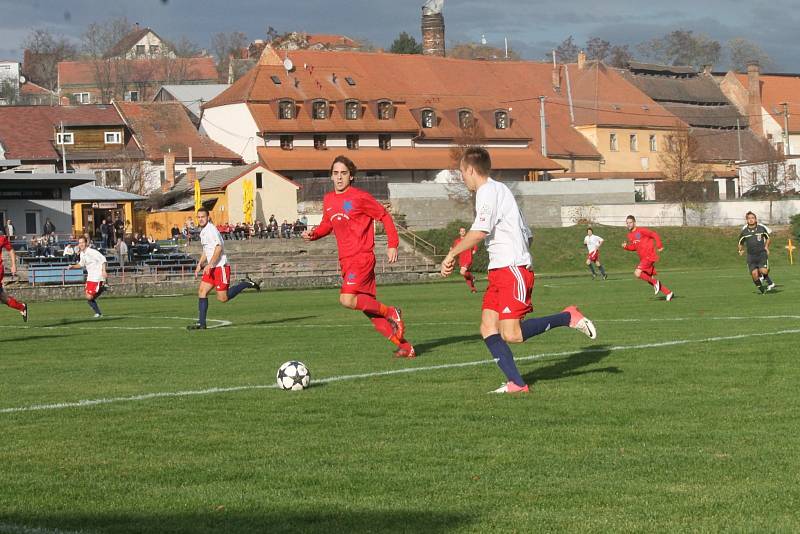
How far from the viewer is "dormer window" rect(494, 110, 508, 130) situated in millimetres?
92062

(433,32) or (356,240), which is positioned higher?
(433,32)

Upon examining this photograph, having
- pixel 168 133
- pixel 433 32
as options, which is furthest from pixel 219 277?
pixel 433 32

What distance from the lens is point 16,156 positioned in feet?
269

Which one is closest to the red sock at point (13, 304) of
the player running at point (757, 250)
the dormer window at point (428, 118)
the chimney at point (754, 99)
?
the player running at point (757, 250)

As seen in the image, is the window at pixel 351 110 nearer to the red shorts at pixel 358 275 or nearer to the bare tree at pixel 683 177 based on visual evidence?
the bare tree at pixel 683 177

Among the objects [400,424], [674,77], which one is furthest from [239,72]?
[400,424]

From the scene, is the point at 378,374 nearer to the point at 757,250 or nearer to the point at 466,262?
the point at 466,262

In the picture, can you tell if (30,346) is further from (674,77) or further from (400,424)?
(674,77)

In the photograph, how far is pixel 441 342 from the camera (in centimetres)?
1628

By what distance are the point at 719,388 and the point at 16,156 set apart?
78.2 meters

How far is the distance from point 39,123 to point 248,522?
8532cm

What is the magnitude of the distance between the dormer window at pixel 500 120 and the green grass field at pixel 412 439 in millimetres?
76910

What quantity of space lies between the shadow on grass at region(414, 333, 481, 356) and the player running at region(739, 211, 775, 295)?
13146 millimetres

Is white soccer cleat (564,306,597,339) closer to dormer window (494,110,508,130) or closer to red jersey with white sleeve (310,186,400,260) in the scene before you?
red jersey with white sleeve (310,186,400,260)
